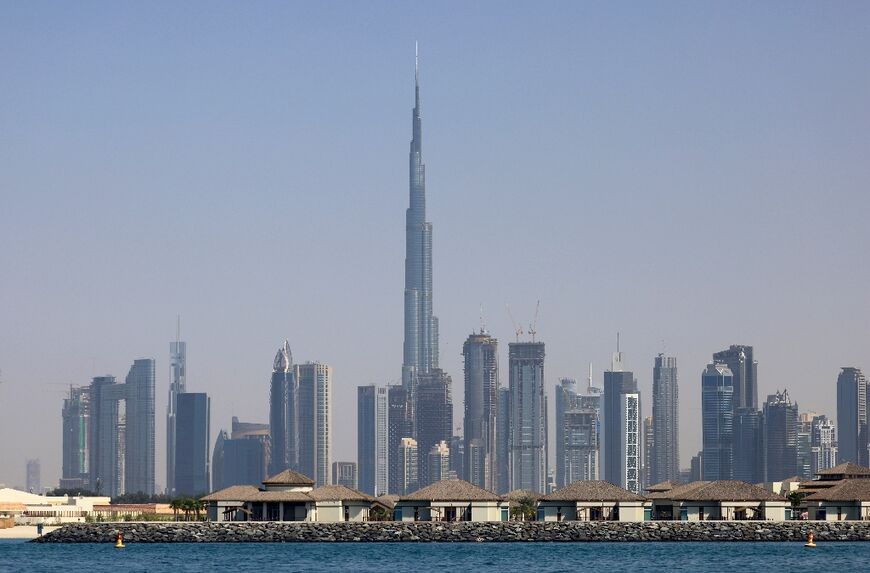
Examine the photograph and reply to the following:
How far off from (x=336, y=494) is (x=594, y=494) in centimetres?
1730

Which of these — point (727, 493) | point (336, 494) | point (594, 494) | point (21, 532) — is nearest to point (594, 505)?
point (594, 494)

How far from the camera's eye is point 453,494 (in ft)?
379

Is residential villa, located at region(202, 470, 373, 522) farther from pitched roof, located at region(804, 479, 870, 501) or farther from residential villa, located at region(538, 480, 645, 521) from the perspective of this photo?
pitched roof, located at region(804, 479, 870, 501)

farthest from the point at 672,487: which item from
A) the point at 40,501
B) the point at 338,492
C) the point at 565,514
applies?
the point at 40,501

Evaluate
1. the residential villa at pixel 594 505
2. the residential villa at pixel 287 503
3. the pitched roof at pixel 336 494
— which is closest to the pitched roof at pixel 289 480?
the residential villa at pixel 287 503

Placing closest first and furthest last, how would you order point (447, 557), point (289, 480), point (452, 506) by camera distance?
point (447, 557), point (452, 506), point (289, 480)

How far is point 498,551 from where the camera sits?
98.1m

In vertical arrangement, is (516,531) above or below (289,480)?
below

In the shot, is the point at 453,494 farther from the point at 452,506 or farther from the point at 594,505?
the point at 594,505

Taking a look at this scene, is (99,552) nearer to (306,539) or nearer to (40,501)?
(306,539)

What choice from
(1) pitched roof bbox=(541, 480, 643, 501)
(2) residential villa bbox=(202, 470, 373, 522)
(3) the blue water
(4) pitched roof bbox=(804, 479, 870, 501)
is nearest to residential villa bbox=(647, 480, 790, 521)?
(4) pitched roof bbox=(804, 479, 870, 501)

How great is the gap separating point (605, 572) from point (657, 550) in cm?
1862

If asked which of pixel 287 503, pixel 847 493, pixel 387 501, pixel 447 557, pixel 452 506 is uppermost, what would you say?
pixel 847 493

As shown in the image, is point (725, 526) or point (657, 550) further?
point (725, 526)
